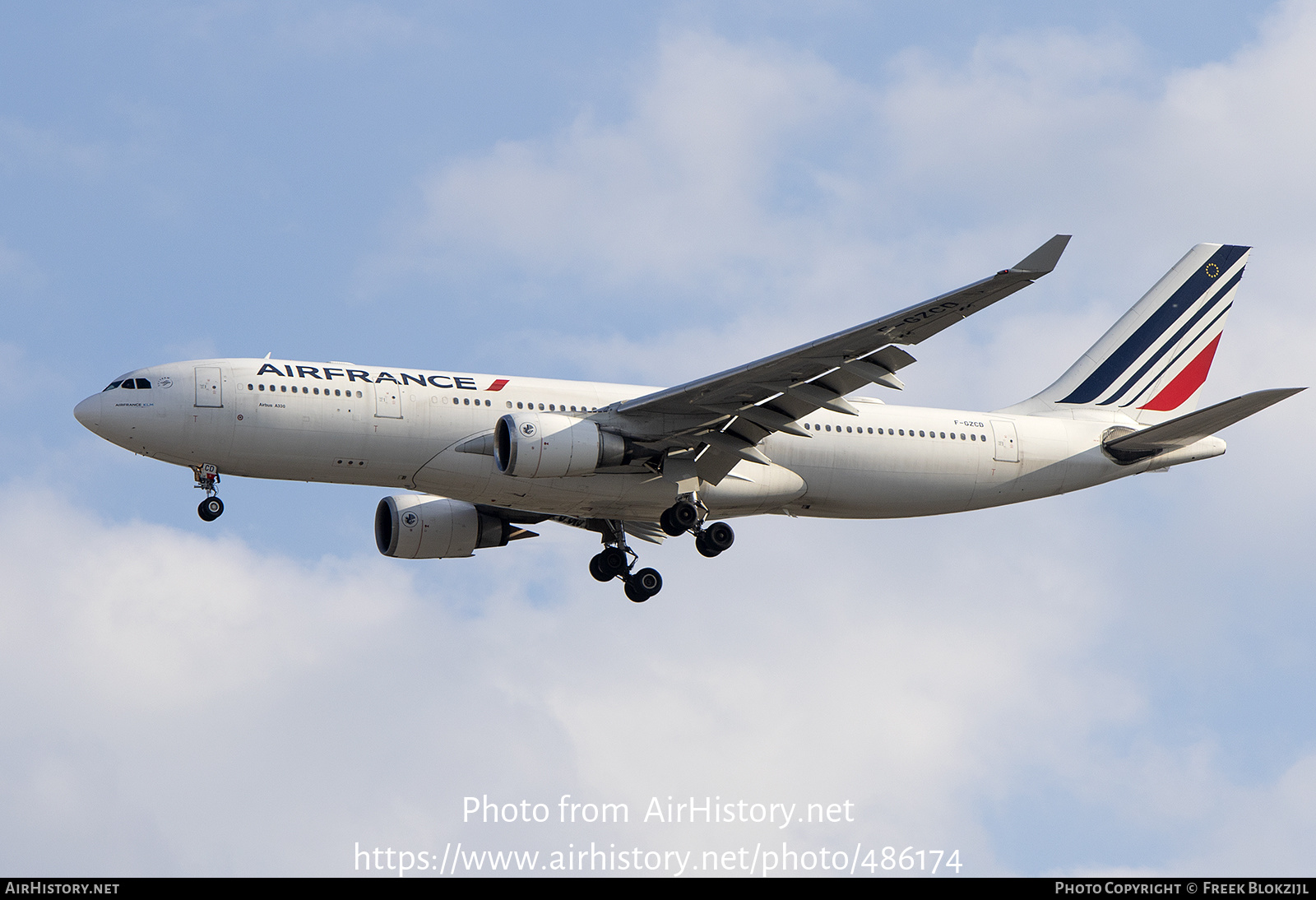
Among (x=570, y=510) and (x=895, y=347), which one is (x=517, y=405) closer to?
(x=570, y=510)

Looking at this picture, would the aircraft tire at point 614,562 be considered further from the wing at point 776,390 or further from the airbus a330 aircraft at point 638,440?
the wing at point 776,390

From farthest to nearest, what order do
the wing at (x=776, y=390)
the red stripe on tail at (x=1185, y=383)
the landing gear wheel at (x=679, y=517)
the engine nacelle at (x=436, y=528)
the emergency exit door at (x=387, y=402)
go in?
the red stripe on tail at (x=1185, y=383) → the engine nacelle at (x=436, y=528) → the landing gear wheel at (x=679, y=517) → the emergency exit door at (x=387, y=402) → the wing at (x=776, y=390)

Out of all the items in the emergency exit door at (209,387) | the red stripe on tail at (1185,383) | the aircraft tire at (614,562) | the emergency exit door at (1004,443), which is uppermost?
the red stripe on tail at (1185,383)

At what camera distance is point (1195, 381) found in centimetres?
4400

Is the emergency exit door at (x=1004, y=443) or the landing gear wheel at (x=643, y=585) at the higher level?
the emergency exit door at (x=1004, y=443)

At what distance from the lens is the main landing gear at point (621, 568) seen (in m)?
39.9

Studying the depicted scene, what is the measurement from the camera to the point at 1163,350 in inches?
1731

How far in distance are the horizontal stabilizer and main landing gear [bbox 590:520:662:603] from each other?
12.3 m

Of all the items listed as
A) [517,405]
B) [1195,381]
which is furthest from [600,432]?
[1195,381]

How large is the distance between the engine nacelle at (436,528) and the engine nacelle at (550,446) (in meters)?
6.62

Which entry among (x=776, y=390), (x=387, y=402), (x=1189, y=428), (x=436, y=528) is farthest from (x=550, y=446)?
(x=1189, y=428)

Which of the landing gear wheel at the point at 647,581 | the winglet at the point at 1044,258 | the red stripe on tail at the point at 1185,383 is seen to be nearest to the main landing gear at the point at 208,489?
the landing gear wheel at the point at 647,581
